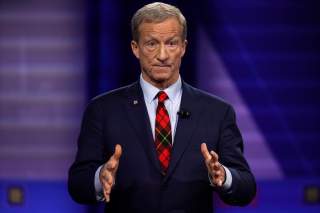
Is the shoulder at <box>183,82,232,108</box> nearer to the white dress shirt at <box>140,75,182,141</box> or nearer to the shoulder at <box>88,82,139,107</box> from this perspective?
the white dress shirt at <box>140,75,182,141</box>

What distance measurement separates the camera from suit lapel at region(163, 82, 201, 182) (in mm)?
3137

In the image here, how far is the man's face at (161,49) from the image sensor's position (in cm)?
320

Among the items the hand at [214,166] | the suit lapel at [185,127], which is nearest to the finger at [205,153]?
the hand at [214,166]

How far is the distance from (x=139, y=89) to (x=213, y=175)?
0.64 m

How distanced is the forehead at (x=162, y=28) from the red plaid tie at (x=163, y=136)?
30cm

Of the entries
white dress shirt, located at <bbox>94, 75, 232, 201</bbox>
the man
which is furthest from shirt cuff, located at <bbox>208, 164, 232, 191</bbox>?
white dress shirt, located at <bbox>94, 75, 232, 201</bbox>

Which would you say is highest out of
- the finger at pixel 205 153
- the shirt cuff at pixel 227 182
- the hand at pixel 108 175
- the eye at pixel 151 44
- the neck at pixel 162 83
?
the eye at pixel 151 44

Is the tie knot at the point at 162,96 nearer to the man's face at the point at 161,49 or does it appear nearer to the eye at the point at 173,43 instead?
the man's face at the point at 161,49

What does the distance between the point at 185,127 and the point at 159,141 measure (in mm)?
129

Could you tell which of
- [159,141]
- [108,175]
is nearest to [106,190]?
[108,175]

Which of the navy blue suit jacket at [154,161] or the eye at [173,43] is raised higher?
the eye at [173,43]

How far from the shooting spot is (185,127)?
3.20 meters

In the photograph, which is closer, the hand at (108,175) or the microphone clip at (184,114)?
the hand at (108,175)

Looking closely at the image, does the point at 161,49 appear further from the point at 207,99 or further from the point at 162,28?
the point at 207,99
